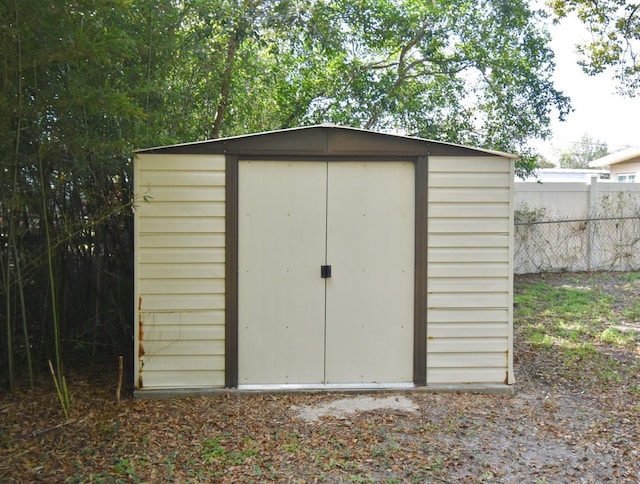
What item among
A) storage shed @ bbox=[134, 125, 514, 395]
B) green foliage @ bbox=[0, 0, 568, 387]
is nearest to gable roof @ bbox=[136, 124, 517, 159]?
storage shed @ bbox=[134, 125, 514, 395]

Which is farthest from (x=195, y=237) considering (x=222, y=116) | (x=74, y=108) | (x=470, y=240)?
(x=222, y=116)

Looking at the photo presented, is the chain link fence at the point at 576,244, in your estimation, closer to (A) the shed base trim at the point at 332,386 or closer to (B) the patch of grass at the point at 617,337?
(B) the patch of grass at the point at 617,337

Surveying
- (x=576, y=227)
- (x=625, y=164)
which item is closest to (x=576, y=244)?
(x=576, y=227)

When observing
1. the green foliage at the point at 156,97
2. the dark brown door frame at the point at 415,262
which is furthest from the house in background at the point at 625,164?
the dark brown door frame at the point at 415,262

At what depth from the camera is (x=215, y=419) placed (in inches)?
173

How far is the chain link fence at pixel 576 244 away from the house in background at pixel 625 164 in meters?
5.23

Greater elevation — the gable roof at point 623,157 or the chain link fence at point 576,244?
the gable roof at point 623,157

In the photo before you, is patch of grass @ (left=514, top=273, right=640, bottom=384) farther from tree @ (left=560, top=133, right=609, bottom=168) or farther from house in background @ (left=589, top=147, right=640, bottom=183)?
tree @ (left=560, top=133, right=609, bottom=168)

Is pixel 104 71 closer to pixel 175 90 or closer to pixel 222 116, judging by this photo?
pixel 175 90

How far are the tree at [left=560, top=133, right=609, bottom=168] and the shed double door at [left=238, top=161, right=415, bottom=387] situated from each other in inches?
2021

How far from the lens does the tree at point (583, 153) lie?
52.6m

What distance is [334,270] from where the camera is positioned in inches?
194

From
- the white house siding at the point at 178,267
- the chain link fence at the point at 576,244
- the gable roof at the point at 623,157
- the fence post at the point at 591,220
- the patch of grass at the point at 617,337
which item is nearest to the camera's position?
the white house siding at the point at 178,267

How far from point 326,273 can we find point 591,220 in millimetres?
8017
